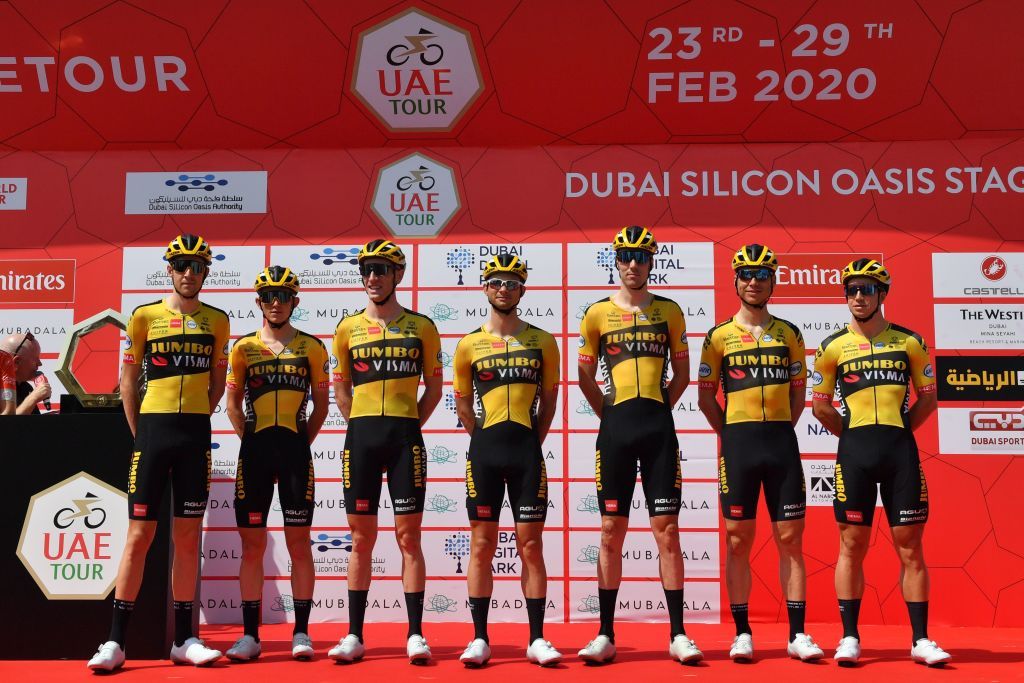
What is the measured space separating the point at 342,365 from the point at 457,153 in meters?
2.25

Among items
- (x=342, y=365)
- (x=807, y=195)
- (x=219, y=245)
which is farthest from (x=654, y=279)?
(x=219, y=245)

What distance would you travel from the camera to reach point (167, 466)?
4824mm

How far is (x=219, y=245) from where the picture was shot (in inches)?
267

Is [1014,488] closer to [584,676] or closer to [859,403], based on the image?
[859,403]

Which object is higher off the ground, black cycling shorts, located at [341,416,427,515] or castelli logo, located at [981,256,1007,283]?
castelli logo, located at [981,256,1007,283]

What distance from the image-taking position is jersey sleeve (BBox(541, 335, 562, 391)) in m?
5.01

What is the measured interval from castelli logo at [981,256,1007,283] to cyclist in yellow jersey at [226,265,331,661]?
4.27 m

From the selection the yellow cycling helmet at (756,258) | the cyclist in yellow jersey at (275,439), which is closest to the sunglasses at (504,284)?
the cyclist in yellow jersey at (275,439)

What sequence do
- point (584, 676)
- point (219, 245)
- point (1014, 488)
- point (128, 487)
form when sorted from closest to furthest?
point (584, 676)
point (128, 487)
point (1014, 488)
point (219, 245)

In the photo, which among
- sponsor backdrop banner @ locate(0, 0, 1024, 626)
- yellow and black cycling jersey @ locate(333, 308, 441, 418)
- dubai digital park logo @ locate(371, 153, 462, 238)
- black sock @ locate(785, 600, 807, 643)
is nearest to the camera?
black sock @ locate(785, 600, 807, 643)

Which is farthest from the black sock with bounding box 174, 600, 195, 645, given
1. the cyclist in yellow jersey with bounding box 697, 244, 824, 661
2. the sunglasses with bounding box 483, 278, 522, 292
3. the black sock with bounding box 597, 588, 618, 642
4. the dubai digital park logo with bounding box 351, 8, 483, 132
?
the dubai digital park logo with bounding box 351, 8, 483, 132

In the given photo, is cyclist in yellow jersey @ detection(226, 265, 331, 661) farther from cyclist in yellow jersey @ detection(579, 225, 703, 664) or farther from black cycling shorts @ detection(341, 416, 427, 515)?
cyclist in yellow jersey @ detection(579, 225, 703, 664)

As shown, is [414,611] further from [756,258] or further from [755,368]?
[756,258]

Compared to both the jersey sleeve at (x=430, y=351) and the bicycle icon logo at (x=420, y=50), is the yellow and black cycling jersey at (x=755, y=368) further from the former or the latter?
the bicycle icon logo at (x=420, y=50)
